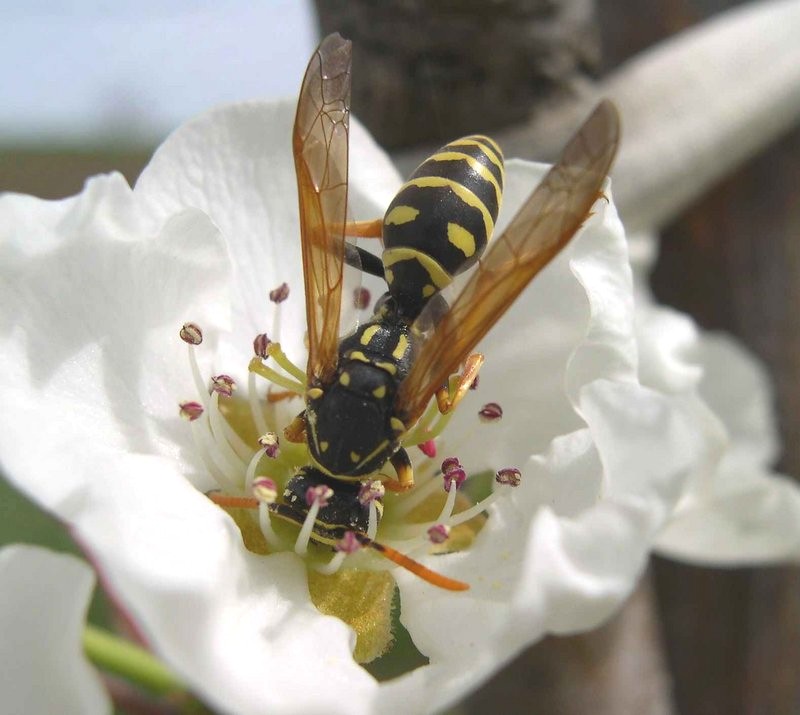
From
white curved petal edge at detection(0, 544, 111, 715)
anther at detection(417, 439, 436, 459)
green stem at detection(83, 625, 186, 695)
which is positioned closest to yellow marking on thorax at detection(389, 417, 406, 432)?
anther at detection(417, 439, 436, 459)

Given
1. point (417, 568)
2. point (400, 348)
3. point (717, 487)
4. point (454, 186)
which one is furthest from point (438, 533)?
point (717, 487)

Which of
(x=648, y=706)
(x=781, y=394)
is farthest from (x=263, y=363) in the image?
(x=781, y=394)

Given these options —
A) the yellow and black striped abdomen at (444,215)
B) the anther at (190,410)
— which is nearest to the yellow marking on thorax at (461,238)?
the yellow and black striped abdomen at (444,215)

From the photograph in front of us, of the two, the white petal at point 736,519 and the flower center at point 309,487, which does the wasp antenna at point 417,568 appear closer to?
the flower center at point 309,487

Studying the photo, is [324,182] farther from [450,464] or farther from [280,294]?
[450,464]

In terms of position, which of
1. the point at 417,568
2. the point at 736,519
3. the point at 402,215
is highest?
the point at 402,215

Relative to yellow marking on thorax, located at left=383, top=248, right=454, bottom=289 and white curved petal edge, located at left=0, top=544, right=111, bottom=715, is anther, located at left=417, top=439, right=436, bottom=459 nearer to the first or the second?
yellow marking on thorax, located at left=383, top=248, right=454, bottom=289
